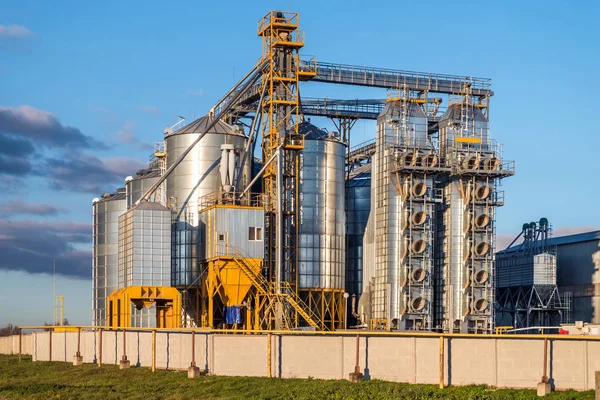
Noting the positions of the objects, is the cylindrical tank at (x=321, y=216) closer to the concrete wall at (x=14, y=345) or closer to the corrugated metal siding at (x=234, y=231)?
the corrugated metal siding at (x=234, y=231)

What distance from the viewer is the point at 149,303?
256 ft

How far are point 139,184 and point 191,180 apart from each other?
32.9 feet

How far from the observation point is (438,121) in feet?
307

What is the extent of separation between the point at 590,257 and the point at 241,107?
37080 millimetres

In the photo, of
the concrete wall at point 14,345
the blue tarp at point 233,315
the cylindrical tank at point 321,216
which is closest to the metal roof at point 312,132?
the cylindrical tank at point 321,216

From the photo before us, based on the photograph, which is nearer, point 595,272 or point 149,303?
point 149,303

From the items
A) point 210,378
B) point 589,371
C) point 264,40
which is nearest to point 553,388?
point 589,371

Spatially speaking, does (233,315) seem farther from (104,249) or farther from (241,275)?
(104,249)

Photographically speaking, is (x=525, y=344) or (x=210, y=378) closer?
(x=525, y=344)

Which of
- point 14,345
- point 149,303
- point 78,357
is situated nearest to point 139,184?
point 149,303

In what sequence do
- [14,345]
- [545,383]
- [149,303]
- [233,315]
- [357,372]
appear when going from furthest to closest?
[14,345]
[149,303]
[233,315]
[357,372]
[545,383]

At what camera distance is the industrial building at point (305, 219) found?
78625 millimetres

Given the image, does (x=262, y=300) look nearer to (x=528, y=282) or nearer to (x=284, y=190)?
(x=284, y=190)

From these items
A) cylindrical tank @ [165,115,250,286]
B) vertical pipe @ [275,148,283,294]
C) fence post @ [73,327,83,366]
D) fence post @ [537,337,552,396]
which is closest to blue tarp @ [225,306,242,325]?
vertical pipe @ [275,148,283,294]
